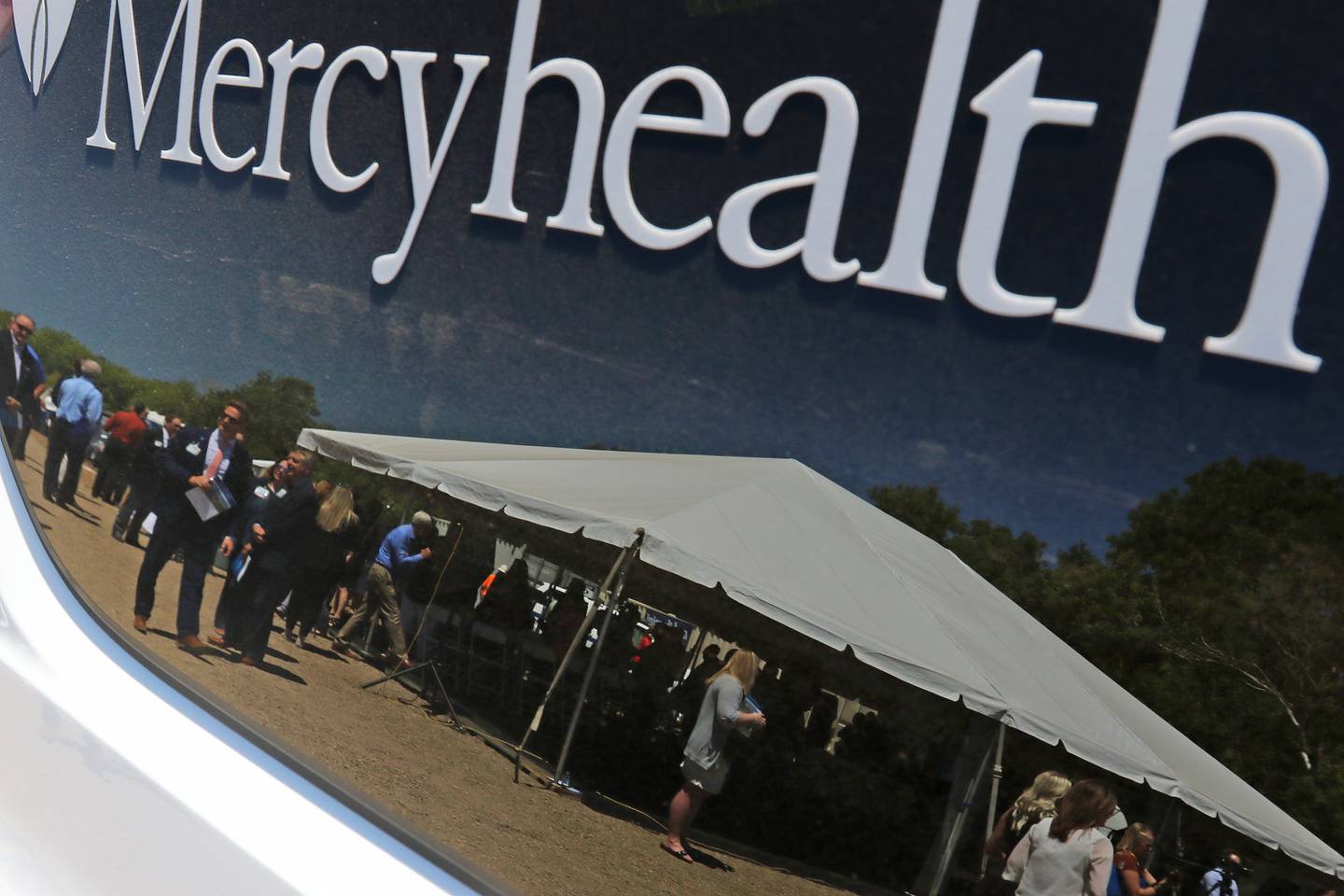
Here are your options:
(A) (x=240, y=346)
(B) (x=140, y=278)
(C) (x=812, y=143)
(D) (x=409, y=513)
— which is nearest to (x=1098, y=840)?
(C) (x=812, y=143)

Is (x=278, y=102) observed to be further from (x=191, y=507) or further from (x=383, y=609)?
(x=383, y=609)

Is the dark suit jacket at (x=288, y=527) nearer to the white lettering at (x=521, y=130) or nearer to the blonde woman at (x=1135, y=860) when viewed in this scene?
the white lettering at (x=521, y=130)

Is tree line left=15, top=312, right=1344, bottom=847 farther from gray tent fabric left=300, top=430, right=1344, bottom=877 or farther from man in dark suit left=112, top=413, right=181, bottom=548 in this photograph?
man in dark suit left=112, top=413, right=181, bottom=548

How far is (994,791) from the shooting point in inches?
39.0

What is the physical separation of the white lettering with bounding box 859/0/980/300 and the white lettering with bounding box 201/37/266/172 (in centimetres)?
108

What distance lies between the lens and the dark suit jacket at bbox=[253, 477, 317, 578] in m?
1.58

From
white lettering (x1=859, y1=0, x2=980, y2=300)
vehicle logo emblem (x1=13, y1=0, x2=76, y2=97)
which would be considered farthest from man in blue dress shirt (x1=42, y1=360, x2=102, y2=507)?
white lettering (x1=859, y1=0, x2=980, y2=300)

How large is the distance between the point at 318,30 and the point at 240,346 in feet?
1.62

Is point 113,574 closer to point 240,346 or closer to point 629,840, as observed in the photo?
point 240,346

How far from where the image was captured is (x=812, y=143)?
46.5 inches

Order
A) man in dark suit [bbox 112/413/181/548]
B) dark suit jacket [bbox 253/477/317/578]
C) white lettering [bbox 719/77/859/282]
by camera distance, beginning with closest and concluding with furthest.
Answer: white lettering [bbox 719/77/859/282] → dark suit jacket [bbox 253/477/317/578] → man in dark suit [bbox 112/413/181/548]

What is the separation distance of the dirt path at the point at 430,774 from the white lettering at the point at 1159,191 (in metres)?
0.65

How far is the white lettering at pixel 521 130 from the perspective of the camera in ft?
4.39

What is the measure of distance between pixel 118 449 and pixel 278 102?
27.6 inches
